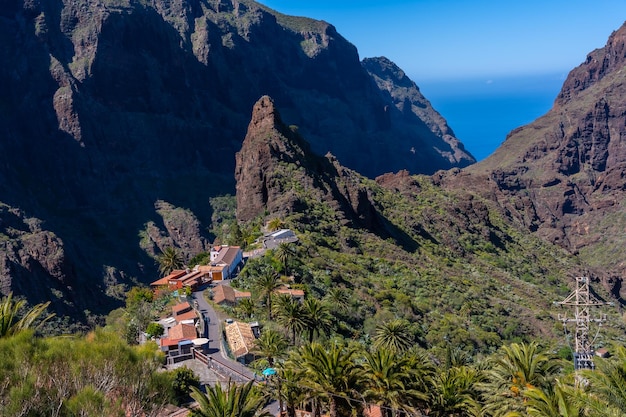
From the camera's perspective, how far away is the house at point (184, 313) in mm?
56213

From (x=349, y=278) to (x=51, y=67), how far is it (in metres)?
158

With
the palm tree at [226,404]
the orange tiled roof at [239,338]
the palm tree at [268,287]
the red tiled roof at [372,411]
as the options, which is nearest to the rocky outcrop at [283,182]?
the palm tree at [268,287]

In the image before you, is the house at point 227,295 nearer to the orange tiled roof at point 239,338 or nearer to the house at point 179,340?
the orange tiled roof at point 239,338

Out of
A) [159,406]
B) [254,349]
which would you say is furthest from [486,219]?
[159,406]

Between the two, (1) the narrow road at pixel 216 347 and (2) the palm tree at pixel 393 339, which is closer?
(1) the narrow road at pixel 216 347

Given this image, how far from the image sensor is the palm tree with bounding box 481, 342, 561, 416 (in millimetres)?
31984

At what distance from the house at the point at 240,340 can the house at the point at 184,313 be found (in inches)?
149

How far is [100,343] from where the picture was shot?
2933cm

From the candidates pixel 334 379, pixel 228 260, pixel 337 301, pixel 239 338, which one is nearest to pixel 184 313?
pixel 239 338

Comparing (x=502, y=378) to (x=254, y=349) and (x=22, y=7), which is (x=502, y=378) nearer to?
(x=254, y=349)

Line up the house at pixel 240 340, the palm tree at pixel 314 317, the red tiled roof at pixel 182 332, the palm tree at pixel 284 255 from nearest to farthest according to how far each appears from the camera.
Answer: the palm tree at pixel 314 317, the house at pixel 240 340, the red tiled roof at pixel 182 332, the palm tree at pixel 284 255

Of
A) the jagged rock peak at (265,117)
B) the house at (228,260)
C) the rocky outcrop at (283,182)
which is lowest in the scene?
the house at (228,260)

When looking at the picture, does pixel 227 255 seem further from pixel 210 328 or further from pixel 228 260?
pixel 210 328

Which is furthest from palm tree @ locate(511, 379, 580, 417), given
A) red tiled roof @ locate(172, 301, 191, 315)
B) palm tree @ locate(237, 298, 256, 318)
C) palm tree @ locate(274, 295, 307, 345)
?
red tiled roof @ locate(172, 301, 191, 315)
